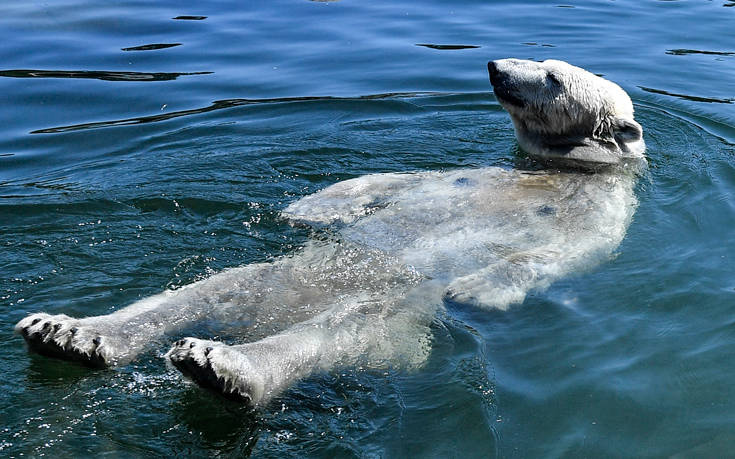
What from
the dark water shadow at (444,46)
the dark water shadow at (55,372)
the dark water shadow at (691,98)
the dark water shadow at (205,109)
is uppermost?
the dark water shadow at (444,46)

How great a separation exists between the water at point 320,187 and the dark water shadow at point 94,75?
50mm

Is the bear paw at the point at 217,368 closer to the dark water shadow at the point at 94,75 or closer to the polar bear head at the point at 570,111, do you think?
the polar bear head at the point at 570,111

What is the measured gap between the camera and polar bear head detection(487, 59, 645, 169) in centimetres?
673

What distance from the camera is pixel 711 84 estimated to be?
405 inches

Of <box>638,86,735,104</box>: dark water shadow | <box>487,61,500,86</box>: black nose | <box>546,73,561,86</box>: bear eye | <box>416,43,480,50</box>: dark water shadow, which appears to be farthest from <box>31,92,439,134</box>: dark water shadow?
<box>546,73,561,86</box>: bear eye

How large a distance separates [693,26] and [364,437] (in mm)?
11758

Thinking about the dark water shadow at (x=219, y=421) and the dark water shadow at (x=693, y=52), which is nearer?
the dark water shadow at (x=219, y=421)

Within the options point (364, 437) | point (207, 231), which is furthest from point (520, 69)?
point (364, 437)

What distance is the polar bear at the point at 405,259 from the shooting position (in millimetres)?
4125

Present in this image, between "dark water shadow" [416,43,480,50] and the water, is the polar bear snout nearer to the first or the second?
the water

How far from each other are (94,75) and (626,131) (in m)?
7.10

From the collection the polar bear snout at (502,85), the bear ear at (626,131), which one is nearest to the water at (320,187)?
the bear ear at (626,131)

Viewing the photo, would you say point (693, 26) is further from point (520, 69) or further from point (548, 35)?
point (520, 69)

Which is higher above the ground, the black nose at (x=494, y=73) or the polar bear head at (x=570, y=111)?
→ the black nose at (x=494, y=73)
